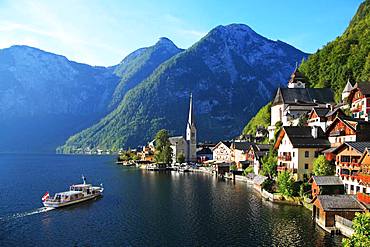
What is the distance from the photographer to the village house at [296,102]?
115500 millimetres

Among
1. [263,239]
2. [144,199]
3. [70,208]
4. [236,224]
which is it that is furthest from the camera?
[144,199]

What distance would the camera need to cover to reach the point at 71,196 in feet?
250

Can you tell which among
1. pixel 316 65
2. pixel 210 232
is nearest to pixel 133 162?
pixel 316 65

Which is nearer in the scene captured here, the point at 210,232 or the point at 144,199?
the point at 210,232

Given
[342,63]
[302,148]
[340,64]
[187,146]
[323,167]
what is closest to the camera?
[323,167]

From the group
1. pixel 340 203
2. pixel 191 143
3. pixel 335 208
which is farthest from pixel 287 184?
pixel 191 143

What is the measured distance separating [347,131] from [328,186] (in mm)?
13030

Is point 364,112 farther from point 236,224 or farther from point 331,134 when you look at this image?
point 236,224

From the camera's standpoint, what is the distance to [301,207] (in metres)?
64.1

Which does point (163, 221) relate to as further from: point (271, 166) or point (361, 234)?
point (271, 166)

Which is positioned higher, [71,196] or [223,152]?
[223,152]

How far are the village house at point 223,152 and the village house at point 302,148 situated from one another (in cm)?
7140

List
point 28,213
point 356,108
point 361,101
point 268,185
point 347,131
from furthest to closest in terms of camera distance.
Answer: point 356,108 → point 361,101 → point 268,185 → point 347,131 → point 28,213

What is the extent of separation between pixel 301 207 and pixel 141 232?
28571 millimetres
